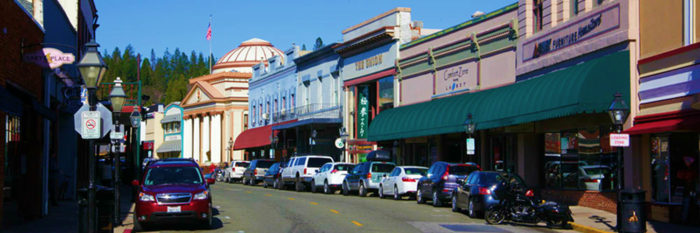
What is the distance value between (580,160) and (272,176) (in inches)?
896

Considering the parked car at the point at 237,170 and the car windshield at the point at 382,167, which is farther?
the parked car at the point at 237,170

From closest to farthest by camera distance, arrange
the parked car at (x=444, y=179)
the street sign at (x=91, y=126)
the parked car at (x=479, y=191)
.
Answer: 1. the street sign at (x=91, y=126)
2. the parked car at (x=479, y=191)
3. the parked car at (x=444, y=179)

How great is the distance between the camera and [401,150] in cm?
4562

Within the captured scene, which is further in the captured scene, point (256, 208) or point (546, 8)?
point (546, 8)

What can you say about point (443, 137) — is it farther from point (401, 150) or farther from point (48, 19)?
point (48, 19)

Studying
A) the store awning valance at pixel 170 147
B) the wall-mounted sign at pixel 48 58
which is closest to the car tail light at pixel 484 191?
the wall-mounted sign at pixel 48 58

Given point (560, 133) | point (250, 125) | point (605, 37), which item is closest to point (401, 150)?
point (560, 133)

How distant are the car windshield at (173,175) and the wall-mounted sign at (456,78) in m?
19.6

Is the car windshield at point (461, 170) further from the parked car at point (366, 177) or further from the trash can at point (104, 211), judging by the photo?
the trash can at point (104, 211)

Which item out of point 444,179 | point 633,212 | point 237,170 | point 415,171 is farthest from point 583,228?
point 237,170

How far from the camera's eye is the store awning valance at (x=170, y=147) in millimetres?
97194

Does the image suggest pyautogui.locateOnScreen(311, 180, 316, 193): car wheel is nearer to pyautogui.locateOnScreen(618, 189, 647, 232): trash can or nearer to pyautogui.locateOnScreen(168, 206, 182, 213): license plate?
pyautogui.locateOnScreen(168, 206, 182, 213): license plate

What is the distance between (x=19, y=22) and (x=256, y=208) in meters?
10.1

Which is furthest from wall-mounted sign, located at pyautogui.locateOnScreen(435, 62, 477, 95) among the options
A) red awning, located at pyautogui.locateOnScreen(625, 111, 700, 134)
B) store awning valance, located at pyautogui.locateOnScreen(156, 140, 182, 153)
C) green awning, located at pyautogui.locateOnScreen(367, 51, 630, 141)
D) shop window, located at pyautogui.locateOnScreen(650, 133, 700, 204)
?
store awning valance, located at pyautogui.locateOnScreen(156, 140, 182, 153)
